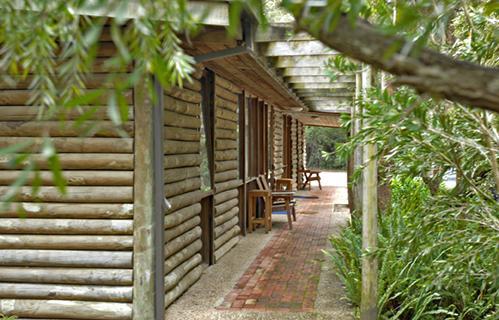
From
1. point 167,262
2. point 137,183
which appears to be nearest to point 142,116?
point 137,183

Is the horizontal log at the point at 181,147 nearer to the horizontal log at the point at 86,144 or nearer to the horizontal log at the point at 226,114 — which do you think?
the horizontal log at the point at 86,144

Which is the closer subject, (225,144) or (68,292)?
(68,292)

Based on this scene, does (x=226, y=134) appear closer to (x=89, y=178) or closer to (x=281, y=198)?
(x=281, y=198)

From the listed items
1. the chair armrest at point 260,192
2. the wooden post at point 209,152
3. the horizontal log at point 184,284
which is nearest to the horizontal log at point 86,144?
the horizontal log at point 184,284

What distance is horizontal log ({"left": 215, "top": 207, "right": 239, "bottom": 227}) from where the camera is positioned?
6925 mm

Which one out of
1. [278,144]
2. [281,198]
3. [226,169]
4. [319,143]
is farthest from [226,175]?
[319,143]

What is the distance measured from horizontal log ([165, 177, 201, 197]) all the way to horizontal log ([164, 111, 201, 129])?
1.77 ft

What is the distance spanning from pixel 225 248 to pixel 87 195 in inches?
124

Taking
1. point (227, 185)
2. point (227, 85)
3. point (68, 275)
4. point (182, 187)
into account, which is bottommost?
point (68, 275)

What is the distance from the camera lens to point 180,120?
5293 millimetres

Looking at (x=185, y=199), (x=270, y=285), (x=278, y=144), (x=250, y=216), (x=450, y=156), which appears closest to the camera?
(x=450, y=156)

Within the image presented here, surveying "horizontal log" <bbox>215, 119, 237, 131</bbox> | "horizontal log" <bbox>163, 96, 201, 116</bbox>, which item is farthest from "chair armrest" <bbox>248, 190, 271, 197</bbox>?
"horizontal log" <bbox>163, 96, 201, 116</bbox>

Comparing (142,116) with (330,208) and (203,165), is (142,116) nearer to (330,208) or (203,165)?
(203,165)

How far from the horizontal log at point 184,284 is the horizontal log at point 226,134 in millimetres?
1726
